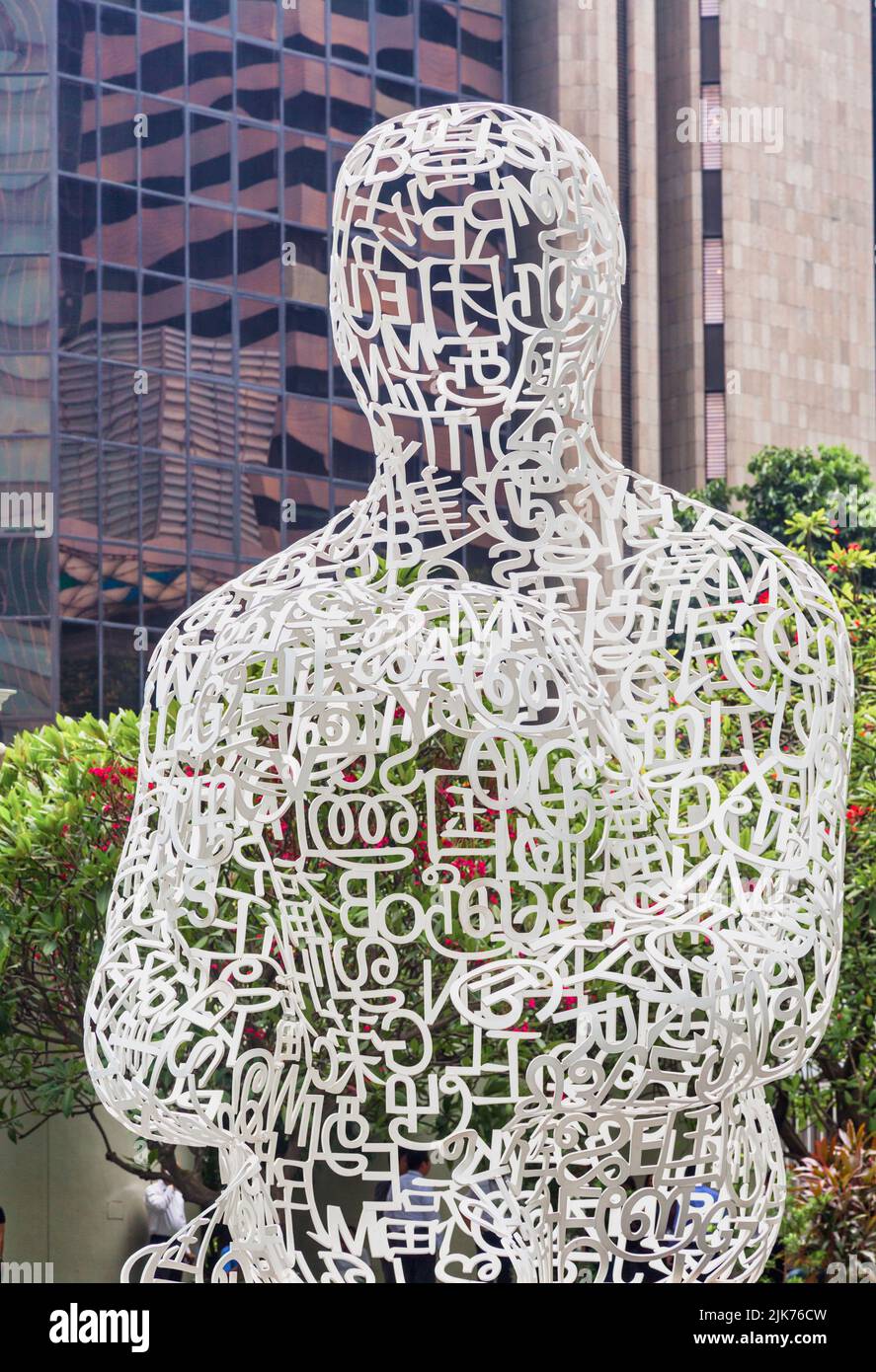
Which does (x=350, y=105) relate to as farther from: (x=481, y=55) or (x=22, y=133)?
(x=22, y=133)

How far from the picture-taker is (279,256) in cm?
2884

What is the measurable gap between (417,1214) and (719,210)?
88.9 feet

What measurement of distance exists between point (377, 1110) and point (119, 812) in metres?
1.85

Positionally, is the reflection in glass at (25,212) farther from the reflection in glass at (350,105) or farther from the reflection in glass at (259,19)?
the reflection in glass at (350,105)

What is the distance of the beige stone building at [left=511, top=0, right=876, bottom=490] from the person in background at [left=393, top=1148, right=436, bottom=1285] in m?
23.5

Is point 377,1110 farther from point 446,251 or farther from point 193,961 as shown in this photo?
point 446,251

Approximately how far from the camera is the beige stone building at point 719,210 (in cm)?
3158

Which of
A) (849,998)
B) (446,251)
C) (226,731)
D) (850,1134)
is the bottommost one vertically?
(850,1134)

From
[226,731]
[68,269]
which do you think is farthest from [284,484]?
[226,731]

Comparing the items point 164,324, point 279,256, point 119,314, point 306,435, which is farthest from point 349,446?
point 119,314

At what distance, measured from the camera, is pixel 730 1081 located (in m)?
4.70

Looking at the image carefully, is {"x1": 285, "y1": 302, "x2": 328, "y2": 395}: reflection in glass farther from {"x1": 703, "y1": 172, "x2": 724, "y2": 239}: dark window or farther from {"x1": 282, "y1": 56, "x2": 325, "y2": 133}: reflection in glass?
{"x1": 703, "y1": 172, "x2": 724, "y2": 239}: dark window

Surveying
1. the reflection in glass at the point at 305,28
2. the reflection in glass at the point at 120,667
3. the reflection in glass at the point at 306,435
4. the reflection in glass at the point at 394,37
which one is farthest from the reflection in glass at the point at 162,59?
the reflection in glass at the point at 120,667

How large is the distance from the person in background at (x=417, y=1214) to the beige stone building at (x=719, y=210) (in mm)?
23496
